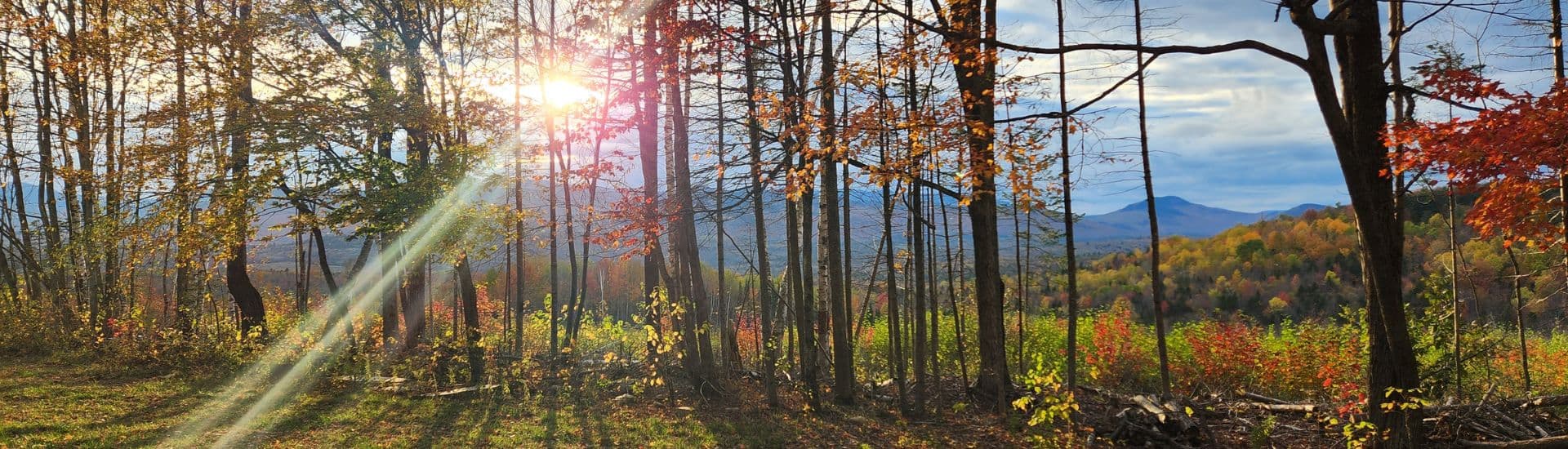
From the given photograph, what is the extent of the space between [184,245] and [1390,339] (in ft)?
51.1

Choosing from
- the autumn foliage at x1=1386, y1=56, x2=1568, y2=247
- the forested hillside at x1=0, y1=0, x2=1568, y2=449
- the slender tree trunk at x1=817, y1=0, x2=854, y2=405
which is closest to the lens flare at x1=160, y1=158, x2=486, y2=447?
the forested hillside at x1=0, y1=0, x2=1568, y2=449

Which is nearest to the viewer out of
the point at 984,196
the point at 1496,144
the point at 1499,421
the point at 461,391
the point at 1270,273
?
the point at 1496,144

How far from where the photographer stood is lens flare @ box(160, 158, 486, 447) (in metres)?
9.00

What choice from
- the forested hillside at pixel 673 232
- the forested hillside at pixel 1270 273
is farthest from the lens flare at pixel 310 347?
the forested hillside at pixel 1270 273

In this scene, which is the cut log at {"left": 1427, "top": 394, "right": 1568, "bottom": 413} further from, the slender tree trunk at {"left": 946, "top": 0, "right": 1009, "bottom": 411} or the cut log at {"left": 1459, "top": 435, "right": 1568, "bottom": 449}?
the slender tree trunk at {"left": 946, "top": 0, "right": 1009, "bottom": 411}

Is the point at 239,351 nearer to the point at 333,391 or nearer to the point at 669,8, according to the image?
the point at 333,391

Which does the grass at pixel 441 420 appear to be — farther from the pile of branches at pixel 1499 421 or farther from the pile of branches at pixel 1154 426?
the pile of branches at pixel 1499 421

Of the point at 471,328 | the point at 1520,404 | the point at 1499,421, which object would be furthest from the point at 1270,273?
the point at 471,328

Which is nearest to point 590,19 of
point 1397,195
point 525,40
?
point 525,40

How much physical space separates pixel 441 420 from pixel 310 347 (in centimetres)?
479

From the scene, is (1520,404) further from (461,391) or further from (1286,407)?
(461,391)

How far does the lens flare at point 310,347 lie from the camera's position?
9.00m

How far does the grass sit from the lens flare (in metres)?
0.22

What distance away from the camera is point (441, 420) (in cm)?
1005
